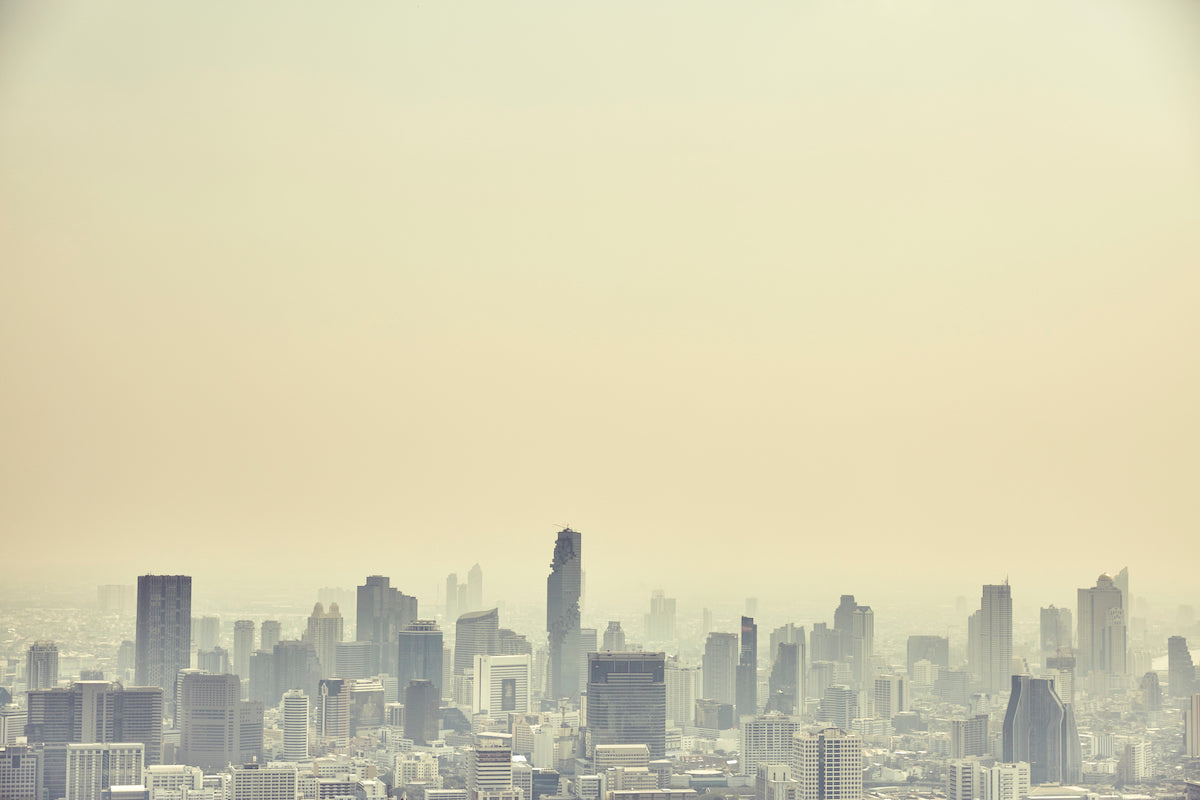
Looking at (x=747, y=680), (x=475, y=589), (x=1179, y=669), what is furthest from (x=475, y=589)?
(x=1179, y=669)

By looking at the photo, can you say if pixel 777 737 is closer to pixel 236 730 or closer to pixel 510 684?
pixel 510 684

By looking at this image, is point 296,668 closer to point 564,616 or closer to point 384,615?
point 384,615

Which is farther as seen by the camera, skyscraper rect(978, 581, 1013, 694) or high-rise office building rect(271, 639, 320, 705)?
high-rise office building rect(271, 639, 320, 705)

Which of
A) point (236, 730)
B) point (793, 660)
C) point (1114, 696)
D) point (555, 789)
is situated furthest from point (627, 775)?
point (1114, 696)

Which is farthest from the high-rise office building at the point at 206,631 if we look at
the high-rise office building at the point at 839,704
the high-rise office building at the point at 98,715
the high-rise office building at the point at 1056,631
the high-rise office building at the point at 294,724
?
the high-rise office building at the point at 1056,631

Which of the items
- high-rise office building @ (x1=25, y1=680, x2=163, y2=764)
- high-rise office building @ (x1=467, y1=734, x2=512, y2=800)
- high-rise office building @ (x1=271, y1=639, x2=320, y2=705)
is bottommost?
high-rise office building @ (x1=467, y1=734, x2=512, y2=800)

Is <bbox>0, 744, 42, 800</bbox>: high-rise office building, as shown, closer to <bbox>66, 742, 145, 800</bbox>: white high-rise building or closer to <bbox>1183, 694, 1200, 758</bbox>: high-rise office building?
<bbox>66, 742, 145, 800</bbox>: white high-rise building

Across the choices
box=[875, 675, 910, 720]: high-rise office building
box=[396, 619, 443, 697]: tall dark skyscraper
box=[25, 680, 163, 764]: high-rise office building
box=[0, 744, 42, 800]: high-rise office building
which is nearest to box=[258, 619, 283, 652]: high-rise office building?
box=[25, 680, 163, 764]: high-rise office building

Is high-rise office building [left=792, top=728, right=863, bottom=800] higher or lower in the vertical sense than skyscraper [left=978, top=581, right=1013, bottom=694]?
lower
